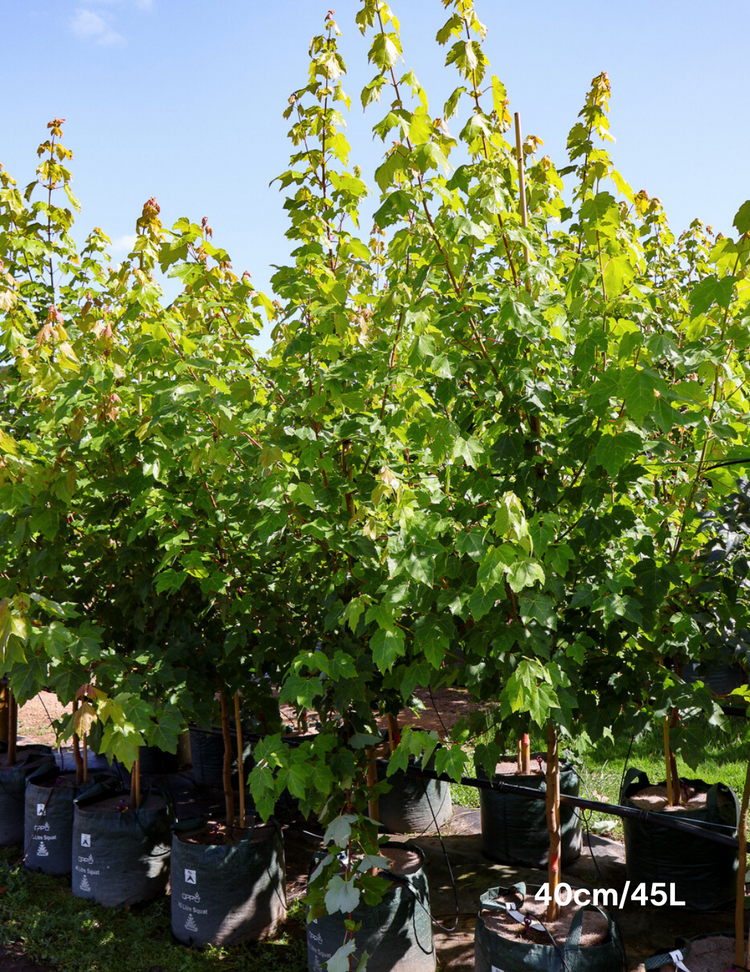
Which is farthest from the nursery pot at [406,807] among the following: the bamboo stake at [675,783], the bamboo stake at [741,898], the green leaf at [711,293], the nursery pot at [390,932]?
the green leaf at [711,293]

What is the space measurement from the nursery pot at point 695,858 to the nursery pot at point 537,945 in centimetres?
79

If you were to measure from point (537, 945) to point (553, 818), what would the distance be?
413 millimetres

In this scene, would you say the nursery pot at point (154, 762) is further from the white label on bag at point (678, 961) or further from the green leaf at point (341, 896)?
the white label on bag at point (678, 961)

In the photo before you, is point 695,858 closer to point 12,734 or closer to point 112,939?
point 112,939

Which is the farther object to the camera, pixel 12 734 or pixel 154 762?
pixel 154 762

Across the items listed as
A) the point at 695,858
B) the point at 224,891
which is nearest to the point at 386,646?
the point at 224,891

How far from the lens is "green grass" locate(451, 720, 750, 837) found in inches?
180

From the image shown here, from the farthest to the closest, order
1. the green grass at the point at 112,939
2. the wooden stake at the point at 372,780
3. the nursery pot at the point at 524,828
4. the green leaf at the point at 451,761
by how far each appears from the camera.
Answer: the nursery pot at the point at 524,828
the green grass at the point at 112,939
the wooden stake at the point at 372,780
the green leaf at the point at 451,761

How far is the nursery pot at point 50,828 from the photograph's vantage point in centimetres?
413

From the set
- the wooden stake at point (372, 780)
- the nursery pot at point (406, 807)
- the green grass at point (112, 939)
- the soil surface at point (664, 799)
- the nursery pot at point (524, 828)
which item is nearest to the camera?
the wooden stake at point (372, 780)

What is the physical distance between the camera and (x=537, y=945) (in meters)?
2.41

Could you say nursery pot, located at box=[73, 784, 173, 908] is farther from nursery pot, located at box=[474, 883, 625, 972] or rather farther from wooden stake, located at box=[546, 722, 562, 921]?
wooden stake, located at box=[546, 722, 562, 921]

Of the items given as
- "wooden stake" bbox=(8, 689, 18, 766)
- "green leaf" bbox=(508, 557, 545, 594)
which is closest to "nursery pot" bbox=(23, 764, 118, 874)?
"wooden stake" bbox=(8, 689, 18, 766)

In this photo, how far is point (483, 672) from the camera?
2346 mm
